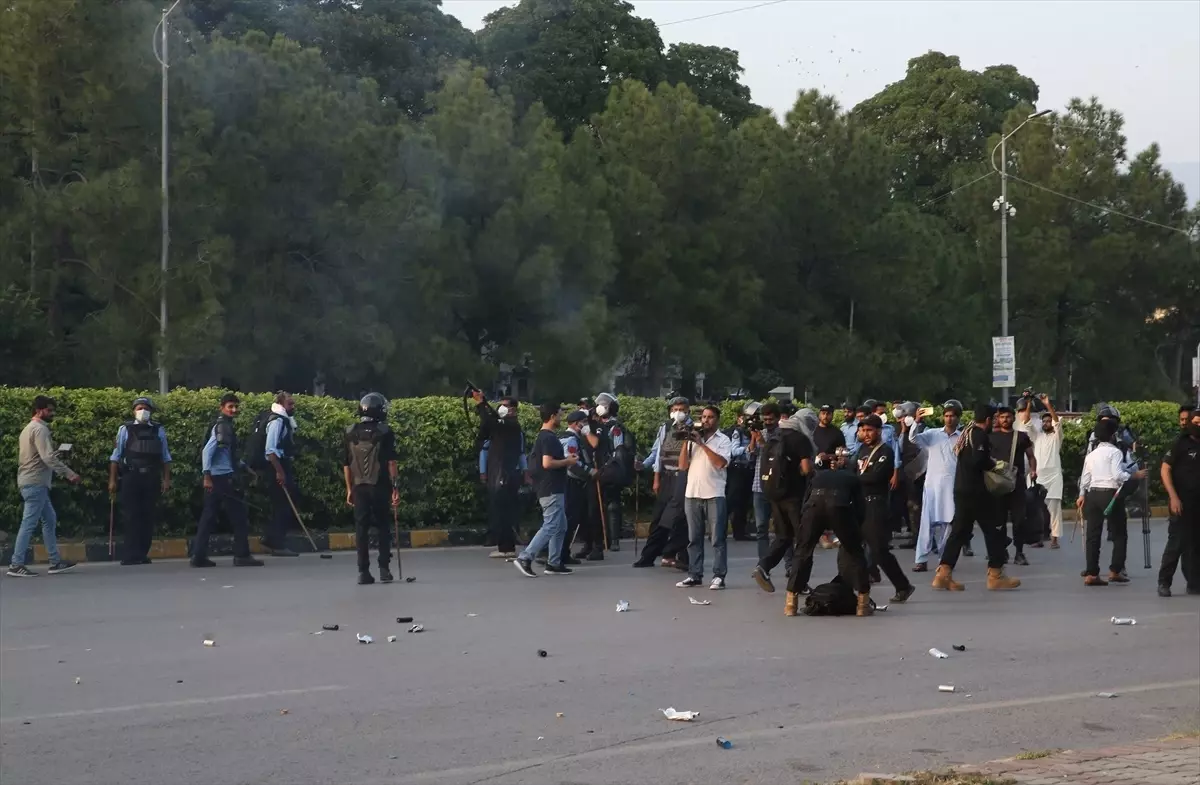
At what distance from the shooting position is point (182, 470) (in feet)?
62.4

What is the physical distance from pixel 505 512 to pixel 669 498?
7.19ft

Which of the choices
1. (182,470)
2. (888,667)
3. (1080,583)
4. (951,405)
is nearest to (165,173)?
(182,470)

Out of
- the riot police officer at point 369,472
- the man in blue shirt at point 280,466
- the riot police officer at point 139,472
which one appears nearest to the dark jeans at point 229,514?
the riot police officer at point 139,472

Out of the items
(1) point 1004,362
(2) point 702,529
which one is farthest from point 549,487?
(1) point 1004,362

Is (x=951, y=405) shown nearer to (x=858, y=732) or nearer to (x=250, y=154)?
(x=858, y=732)

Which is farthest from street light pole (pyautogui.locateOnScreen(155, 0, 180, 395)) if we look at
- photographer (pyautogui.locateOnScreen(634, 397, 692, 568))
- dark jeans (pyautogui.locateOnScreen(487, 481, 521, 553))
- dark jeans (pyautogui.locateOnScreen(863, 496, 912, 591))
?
dark jeans (pyautogui.locateOnScreen(863, 496, 912, 591))

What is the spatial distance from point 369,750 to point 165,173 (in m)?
22.5

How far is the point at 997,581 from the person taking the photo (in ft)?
48.9

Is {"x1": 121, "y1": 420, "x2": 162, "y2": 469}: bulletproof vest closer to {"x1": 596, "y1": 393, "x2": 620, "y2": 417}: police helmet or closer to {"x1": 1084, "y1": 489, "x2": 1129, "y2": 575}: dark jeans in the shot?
{"x1": 596, "y1": 393, "x2": 620, "y2": 417}: police helmet

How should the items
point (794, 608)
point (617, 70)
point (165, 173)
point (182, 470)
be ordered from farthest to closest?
1. point (617, 70)
2. point (165, 173)
3. point (182, 470)
4. point (794, 608)

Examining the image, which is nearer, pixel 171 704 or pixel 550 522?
pixel 171 704

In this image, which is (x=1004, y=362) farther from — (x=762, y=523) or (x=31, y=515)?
(x=31, y=515)

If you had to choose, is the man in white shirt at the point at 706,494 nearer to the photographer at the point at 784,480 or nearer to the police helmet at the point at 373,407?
the photographer at the point at 784,480

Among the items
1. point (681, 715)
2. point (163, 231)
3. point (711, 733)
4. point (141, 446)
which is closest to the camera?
point (711, 733)
